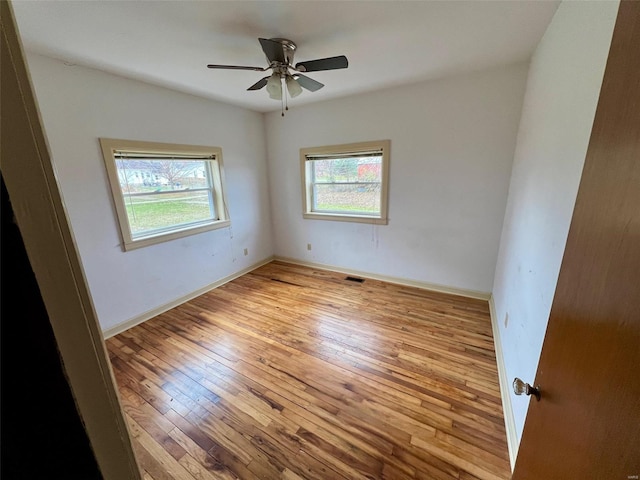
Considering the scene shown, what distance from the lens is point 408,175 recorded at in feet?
10.0

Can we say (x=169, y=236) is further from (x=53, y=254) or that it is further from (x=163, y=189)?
(x=53, y=254)

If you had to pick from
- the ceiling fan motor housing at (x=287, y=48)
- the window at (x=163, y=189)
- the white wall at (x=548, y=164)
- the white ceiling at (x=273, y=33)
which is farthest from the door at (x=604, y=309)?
the window at (x=163, y=189)

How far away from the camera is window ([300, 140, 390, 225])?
127 inches

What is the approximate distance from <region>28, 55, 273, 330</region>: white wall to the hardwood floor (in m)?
0.41

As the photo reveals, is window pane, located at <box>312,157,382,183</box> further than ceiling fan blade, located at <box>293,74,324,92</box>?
Yes

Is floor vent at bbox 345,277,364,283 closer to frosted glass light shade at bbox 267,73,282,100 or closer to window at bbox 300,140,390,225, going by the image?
window at bbox 300,140,390,225

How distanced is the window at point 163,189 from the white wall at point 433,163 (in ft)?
3.95

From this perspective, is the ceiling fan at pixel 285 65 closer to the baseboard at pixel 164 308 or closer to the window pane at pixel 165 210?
the window pane at pixel 165 210

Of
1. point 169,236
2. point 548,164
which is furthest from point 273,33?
point 169,236

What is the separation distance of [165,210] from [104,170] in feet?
2.25

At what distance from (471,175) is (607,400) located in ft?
8.70

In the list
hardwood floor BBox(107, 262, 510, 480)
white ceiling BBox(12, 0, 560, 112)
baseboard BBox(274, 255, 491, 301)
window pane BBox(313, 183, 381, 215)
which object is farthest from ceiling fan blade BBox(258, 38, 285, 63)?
baseboard BBox(274, 255, 491, 301)

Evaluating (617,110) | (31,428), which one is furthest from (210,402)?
(617,110)

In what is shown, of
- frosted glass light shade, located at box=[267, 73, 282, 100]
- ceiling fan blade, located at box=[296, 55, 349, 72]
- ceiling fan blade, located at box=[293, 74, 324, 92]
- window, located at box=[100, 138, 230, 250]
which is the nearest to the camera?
ceiling fan blade, located at box=[296, 55, 349, 72]
